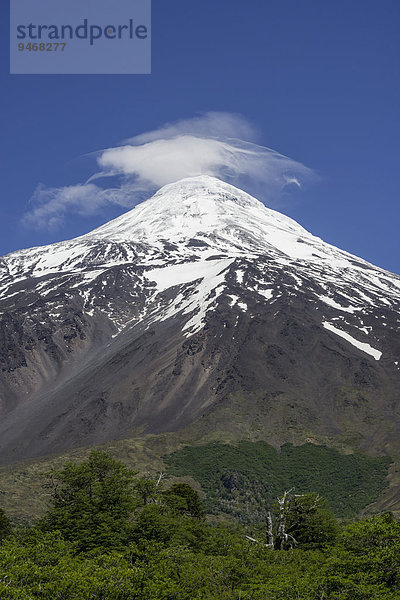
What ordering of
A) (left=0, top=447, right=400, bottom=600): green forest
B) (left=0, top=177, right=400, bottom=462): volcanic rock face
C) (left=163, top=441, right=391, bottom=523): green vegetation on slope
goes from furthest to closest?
(left=0, top=177, right=400, bottom=462): volcanic rock face → (left=163, top=441, right=391, bottom=523): green vegetation on slope → (left=0, top=447, right=400, bottom=600): green forest

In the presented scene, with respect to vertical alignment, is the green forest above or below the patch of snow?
below

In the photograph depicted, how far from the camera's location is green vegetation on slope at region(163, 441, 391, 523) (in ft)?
380

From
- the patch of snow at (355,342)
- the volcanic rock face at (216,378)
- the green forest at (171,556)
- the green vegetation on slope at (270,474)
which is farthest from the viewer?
the patch of snow at (355,342)

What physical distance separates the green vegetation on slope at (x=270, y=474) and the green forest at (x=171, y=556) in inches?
2246

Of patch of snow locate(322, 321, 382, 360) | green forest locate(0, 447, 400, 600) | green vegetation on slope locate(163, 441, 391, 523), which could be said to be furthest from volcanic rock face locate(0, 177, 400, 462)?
green forest locate(0, 447, 400, 600)

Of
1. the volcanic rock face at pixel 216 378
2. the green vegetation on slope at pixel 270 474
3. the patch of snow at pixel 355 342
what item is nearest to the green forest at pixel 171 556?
the green vegetation on slope at pixel 270 474

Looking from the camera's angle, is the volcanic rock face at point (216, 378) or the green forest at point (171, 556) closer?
the green forest at point (171, 556)

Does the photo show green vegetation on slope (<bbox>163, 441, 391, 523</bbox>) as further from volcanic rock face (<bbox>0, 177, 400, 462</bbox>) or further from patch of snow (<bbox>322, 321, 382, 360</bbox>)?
patch of snow (<bbox>322, 321, 382, 360</bbox>)

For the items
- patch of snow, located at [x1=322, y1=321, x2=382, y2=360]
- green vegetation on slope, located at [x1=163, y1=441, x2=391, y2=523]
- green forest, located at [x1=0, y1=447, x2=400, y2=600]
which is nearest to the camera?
green forest, located at [x1=0, y1=447, x2=400, y2=600]

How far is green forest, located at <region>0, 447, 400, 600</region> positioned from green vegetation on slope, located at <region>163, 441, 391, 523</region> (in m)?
57.1

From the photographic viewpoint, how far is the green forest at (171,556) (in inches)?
1326

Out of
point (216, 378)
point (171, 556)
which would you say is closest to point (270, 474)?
point (216, 378)

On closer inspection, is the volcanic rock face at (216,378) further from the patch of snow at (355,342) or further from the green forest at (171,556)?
the green forest at (171,556)

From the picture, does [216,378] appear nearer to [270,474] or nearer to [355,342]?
[270,474]
